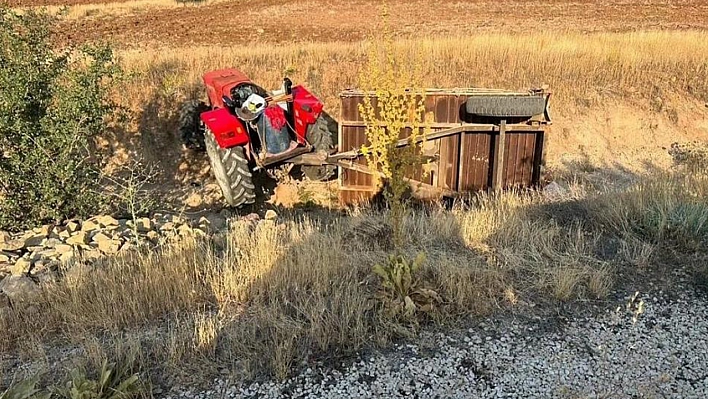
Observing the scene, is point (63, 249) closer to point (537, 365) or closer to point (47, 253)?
point (47, 253)

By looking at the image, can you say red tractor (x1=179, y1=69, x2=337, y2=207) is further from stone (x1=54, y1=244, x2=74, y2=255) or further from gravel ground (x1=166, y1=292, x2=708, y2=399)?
gravel ground (x1=166, y1=292, x2=708, y2=399)

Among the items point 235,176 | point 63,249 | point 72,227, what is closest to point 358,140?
point 235,176

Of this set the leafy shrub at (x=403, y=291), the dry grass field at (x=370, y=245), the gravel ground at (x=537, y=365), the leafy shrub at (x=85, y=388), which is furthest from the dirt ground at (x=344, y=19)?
the leafy shrub at (x=85, y=388)

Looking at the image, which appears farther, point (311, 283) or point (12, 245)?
point (12, 245)

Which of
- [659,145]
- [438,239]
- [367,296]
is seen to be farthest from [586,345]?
[659,145]

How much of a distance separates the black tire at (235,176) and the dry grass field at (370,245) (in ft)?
2.62

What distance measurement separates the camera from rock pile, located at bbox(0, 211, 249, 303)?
15.4ft

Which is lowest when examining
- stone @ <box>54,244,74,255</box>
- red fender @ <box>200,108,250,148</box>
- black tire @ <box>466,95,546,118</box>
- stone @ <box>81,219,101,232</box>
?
stone @ <box>81,219,101,232</box>

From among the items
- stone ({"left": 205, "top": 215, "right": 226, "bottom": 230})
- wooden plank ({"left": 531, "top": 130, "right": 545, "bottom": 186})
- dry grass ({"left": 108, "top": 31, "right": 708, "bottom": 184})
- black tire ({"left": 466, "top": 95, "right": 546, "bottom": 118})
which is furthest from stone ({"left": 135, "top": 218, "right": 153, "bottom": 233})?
wooden plank ({"left": 531, "top": 130, "right": 545, "bottom": 186})

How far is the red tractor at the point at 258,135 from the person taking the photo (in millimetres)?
7805

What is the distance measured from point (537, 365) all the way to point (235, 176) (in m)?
5.37

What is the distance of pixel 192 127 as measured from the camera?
10219 mm

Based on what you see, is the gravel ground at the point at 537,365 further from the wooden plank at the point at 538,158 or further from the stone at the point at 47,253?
the wooden plank at the point at 538,158

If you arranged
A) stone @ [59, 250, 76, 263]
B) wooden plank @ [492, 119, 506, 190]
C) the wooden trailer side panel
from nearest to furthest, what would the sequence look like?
stone @ [59, 250, 76, 263] < wooden plank @ [492, 119, 506, 190] < the wooden trailer side panel
